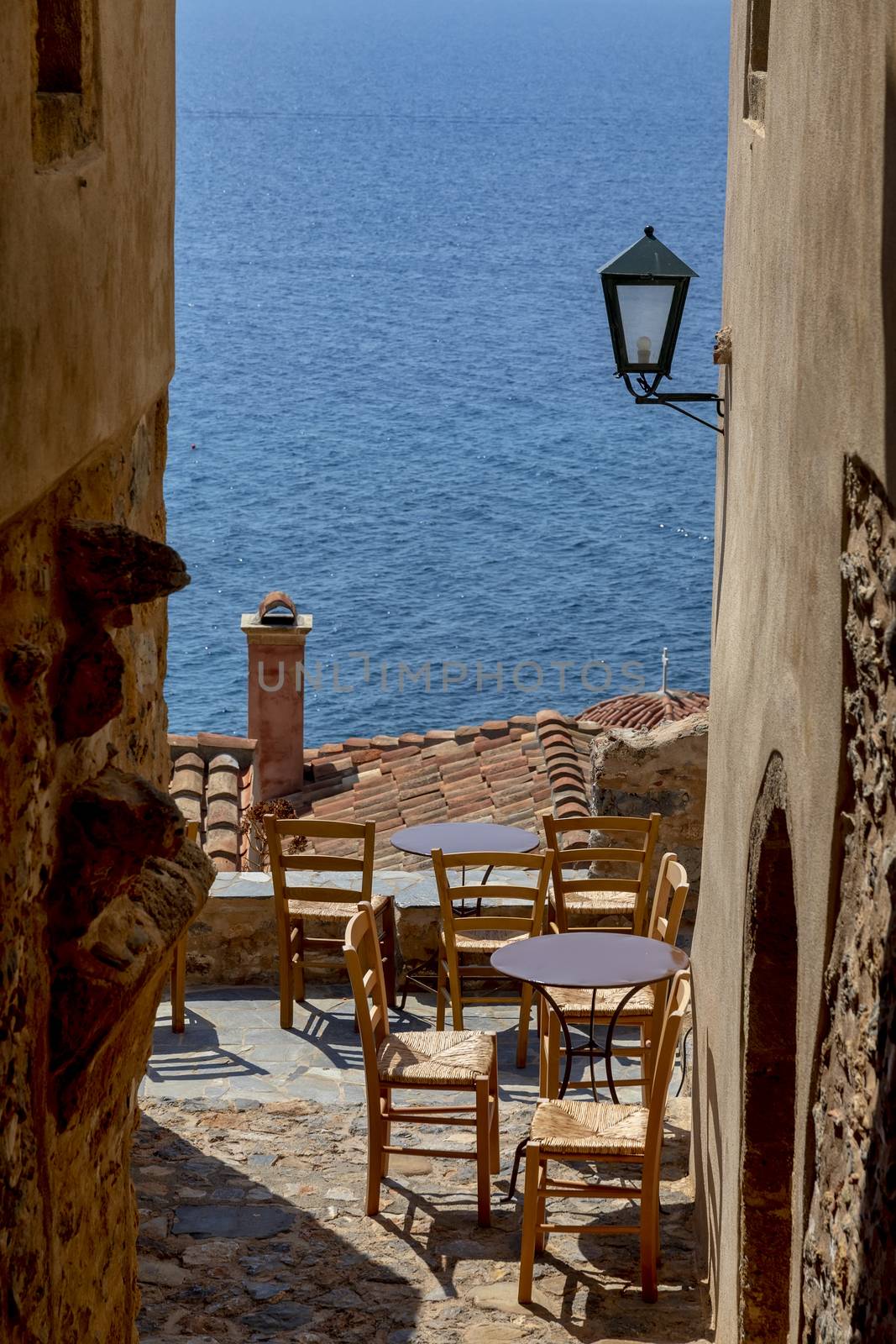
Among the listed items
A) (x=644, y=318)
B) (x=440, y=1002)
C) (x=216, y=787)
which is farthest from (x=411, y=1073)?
(x=216, y=787)

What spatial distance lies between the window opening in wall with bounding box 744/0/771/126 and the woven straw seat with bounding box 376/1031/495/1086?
332 centimetres

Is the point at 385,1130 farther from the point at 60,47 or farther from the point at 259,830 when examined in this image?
the point at 259,830

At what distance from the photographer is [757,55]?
5273mm

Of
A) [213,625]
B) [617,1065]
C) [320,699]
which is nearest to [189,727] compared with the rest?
[320,699]

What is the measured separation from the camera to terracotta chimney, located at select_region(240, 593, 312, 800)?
13930 millimetres

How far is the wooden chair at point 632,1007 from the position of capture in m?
6.66

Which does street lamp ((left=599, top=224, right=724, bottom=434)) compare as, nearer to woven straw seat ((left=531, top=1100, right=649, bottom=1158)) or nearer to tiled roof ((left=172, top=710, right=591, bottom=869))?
woven straw seat ((left=531, top=1100, right=649, bottom=1158))

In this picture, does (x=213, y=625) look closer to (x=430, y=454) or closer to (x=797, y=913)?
Result: (x=430, y=454)

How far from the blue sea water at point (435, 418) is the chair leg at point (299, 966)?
2998 cm

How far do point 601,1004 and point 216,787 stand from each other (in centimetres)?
641

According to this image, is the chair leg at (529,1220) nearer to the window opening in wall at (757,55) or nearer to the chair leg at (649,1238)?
the chair leg at (649,1238)

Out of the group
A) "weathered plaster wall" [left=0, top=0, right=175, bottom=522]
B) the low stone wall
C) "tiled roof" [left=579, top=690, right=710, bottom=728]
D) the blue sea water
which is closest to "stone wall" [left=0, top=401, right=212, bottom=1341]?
"weathered plaster wall" [left=0, top=0, right=175, bottom=522]

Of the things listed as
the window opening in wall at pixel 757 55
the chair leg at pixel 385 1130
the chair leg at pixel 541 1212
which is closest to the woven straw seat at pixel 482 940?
the chair leg at pixel 385 1130

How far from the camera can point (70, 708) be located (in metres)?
3.12
